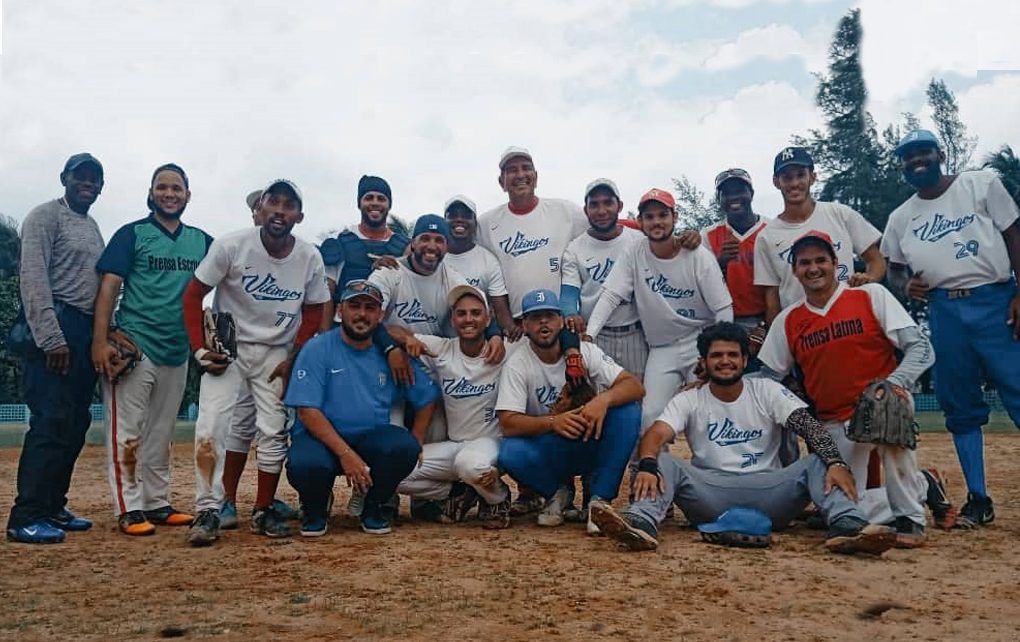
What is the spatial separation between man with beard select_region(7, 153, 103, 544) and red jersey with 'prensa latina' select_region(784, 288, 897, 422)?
460 centimetres

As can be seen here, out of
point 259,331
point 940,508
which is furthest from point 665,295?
point 259,331

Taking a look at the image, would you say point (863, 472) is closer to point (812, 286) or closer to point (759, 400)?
point (759, 400)

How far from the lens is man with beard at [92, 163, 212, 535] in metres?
5.61

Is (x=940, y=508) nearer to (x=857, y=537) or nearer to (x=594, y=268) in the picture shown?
(x=857, y=537)

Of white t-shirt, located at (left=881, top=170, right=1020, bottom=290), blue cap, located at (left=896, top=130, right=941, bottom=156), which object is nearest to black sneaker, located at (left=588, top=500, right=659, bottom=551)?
white t-shirt, located at (left=881, top=170, right=1020, bottom=290)

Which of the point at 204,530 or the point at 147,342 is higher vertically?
the point at 147,342

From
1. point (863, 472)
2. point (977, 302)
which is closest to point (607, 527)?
point (863, 472)

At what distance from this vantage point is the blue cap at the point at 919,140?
5594 millimetres

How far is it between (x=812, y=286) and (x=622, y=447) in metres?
1.52

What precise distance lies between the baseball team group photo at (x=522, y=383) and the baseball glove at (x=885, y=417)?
0.02m

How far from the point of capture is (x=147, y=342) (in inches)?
224

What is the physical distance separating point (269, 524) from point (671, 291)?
120 inches

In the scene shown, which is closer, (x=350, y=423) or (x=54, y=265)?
(x=350, y=423)

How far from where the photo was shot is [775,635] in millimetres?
3096
